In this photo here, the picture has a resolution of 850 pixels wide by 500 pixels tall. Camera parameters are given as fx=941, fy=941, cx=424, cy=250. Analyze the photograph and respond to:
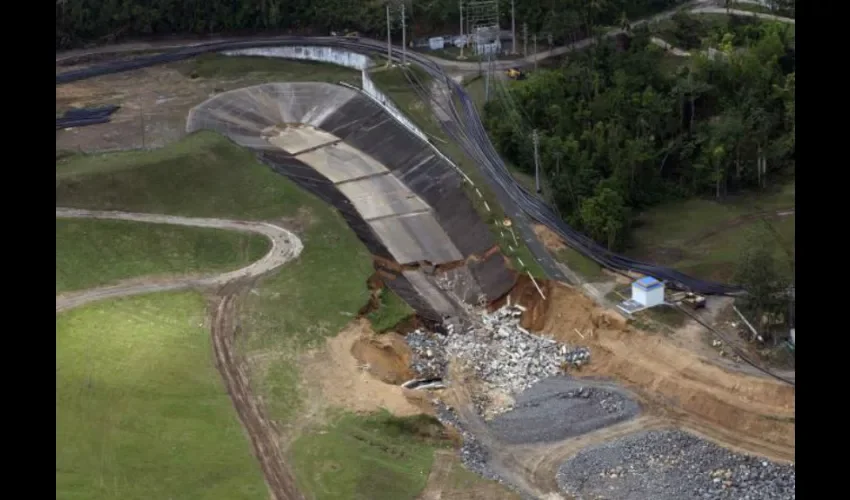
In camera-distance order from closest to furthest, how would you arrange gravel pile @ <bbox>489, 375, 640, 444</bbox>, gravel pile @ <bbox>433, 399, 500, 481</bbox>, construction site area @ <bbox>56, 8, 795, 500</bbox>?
construction site area @ <bbox>56, 8, 795, 500</bbox>, gravel pile @ <bbox>433, 399, 500, 481</bbox>, gravel pile @ <bbox>489, 375, 640, 444</bbox>

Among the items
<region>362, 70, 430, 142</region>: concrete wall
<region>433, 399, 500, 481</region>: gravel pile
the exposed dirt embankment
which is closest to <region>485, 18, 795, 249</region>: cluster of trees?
<region>362, 70, 430, 142</region>: concrete wall

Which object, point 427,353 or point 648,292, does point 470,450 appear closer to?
point 427,353

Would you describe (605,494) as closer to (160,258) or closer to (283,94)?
(160,258)

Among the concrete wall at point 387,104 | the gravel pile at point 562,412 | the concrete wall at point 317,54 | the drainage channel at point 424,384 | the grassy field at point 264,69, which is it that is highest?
the concrete wall at point 317,54

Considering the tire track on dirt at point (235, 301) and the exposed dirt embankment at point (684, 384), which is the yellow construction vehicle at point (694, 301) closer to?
the exposed dirt embankment at point (684, 384)

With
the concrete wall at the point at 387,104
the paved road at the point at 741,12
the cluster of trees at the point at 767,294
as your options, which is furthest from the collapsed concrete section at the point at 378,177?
the paved road at the point at 741,12

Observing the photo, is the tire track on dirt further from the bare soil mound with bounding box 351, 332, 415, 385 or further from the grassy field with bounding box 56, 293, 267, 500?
the bare soil mound with bounding box 351, 332, 415, 385

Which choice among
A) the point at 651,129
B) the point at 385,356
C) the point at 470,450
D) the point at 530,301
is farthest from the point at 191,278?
the point at 651,129
